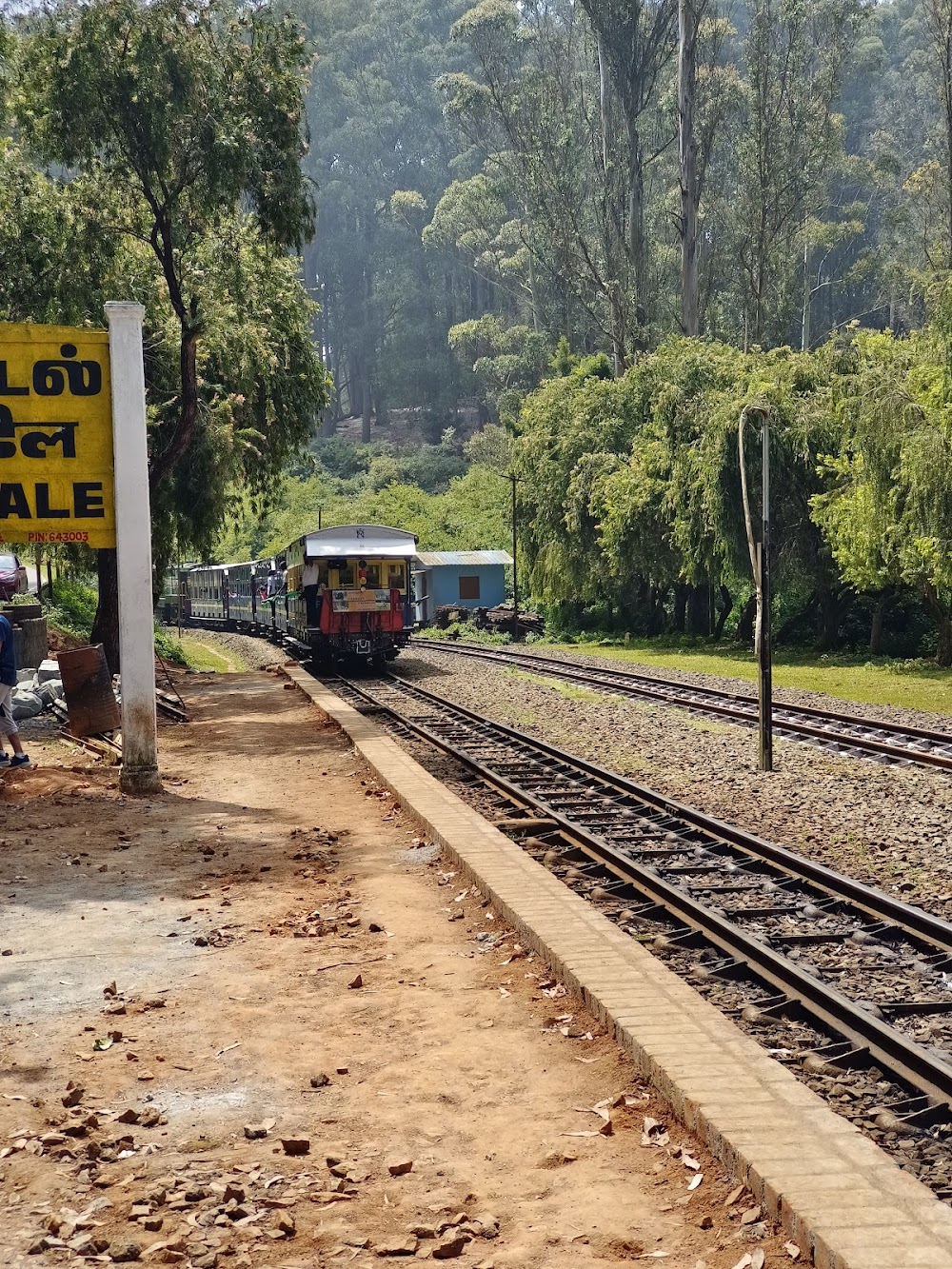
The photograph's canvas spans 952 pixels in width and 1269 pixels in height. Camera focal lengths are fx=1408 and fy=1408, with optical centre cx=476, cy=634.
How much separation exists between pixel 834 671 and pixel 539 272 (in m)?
54.8

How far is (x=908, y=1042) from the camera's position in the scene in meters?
6.15

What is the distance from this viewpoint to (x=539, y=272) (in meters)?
82.8

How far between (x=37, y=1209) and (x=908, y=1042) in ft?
12.1

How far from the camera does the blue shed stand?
6669cm

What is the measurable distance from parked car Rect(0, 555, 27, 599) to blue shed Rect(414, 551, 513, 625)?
3121cm

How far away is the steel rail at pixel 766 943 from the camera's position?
20.0 feet

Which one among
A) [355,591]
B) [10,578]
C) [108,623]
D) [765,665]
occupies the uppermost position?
[10,578]

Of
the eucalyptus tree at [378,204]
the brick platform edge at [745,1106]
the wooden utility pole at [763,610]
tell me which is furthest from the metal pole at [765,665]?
the eucalyptus tree at [378,204]

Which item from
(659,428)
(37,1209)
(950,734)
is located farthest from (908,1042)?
(659,428)

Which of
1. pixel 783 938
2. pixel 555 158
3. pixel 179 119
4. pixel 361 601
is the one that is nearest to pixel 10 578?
pixel 361 601

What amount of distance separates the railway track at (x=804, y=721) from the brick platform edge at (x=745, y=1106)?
1000cm

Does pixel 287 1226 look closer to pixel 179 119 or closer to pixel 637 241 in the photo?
pixel 179 119

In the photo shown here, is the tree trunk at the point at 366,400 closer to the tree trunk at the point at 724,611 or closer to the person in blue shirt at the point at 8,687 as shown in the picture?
the tree trunk at the point at 724,611

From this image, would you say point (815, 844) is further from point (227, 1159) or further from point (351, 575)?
point (351, 575)
